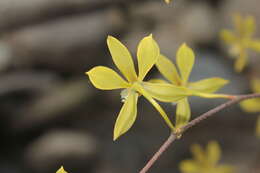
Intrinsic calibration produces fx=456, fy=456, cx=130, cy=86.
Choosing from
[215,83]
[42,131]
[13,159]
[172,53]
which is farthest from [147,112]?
[215,83]

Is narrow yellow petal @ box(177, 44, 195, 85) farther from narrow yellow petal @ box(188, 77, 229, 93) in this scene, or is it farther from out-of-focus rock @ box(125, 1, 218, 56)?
out-of-focus rock @ box(125, 1, 218, 56)

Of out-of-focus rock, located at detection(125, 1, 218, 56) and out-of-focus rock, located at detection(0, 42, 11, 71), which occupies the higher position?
out-of-focus rock, located at detection(0, 42, 11, 71)

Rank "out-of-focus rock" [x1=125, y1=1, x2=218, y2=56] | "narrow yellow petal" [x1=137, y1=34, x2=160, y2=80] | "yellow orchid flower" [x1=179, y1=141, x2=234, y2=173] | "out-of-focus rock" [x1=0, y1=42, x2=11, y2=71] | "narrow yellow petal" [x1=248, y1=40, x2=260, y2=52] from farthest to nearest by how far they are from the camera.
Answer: "out-of-focus rock" [x1=125, y1=1, x2=218, y2=56], "out-of-focus rock" [x1=0, y1=42, x2=11, y2=71], "yellow orchid flower" [x1=179, y1=141, x2=234, y2=173], "narrow yellow petal" [x1=248, y1=40, x2=260, y2=52], "narrow yellow petal" [x1=137, y1=34, x2=160, y2=80]

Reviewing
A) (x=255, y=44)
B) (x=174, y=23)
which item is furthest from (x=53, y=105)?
(x=255, y=44)

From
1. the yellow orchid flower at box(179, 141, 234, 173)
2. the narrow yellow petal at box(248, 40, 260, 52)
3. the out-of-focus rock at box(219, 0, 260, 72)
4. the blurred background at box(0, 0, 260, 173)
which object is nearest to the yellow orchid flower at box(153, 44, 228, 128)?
the narrow yellow petal at box(248, 40, 260, 52)

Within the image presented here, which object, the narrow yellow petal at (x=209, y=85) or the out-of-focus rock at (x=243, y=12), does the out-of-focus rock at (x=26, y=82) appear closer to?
the out-of-focus rock at (x=243, y=12)

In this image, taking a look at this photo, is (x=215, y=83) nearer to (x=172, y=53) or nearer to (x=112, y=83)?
(x=112, y=83)

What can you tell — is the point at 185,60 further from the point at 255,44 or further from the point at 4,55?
the point at 4,55
